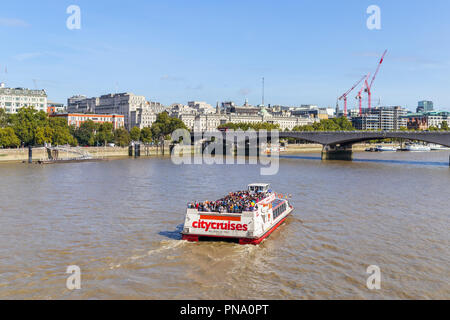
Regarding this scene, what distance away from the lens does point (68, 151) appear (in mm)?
76750

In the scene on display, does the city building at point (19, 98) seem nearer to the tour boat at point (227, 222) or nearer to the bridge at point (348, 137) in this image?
the bridge at point (348, 137)

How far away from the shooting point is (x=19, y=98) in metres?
123

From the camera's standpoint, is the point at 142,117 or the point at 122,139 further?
the point at 142,117

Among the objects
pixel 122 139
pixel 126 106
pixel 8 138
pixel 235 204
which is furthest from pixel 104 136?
pixel 235 204

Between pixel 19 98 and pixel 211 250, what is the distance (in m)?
120

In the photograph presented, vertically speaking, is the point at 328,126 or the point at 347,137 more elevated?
the point at 328,126

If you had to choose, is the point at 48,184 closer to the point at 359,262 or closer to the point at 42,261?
the point at 42,261

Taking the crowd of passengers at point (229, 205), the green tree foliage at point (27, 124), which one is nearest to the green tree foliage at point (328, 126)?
the green tree foliage at point (27, 124)

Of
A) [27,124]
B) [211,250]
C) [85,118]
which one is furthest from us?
[85,118]

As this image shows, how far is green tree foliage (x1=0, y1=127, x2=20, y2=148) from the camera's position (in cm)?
7338

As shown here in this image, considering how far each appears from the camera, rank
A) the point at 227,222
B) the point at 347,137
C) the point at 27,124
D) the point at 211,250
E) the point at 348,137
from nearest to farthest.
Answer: the point at 211,250
the point at 227,222
the point at 348,137
the point at 347,137
the point at 27,124

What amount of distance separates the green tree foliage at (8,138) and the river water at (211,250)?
4397 cm

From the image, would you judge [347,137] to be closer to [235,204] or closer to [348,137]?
[348,137]
